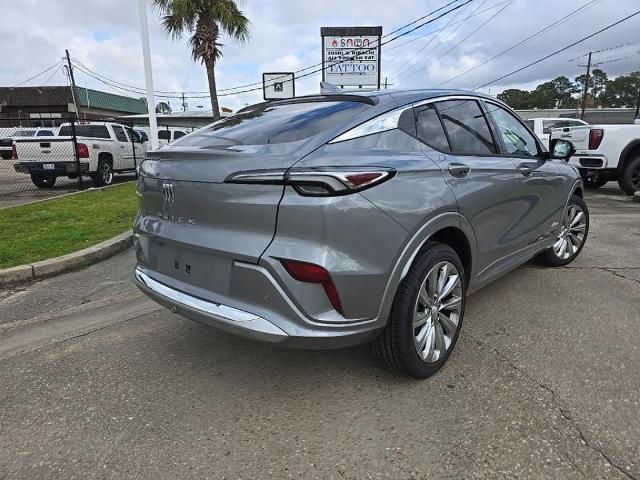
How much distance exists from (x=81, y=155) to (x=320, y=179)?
12415 millimetres

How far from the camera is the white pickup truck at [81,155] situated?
1262 centimetres

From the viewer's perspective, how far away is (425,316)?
286cm

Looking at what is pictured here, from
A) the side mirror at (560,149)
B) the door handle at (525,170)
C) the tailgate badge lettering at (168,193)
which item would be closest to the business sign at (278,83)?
the side mirror at (560,149)

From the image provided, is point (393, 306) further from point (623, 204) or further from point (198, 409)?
point (623, 204)

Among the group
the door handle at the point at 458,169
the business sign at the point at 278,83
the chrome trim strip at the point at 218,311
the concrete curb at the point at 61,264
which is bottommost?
the concrete curb at the point at 61,264

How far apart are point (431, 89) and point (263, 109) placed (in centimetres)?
118

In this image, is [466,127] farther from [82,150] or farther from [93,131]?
[93,131]

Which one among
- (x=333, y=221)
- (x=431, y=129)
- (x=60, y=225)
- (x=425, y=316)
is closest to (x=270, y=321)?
(x=333, y=221)

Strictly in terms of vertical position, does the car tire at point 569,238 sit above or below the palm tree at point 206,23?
below

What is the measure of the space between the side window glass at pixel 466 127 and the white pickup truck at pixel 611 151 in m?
7.71

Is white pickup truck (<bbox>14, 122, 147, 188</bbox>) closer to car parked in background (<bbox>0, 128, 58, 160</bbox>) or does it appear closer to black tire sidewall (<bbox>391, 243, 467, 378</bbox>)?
black tire sidewall (<bbox>391, 243, 467, 378</bbox>)

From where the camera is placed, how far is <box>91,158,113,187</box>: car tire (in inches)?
534

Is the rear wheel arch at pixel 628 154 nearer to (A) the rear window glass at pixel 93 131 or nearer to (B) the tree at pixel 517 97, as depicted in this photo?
(A) the rear window glass at pixel 93 131

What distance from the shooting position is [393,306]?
265 centimetres
